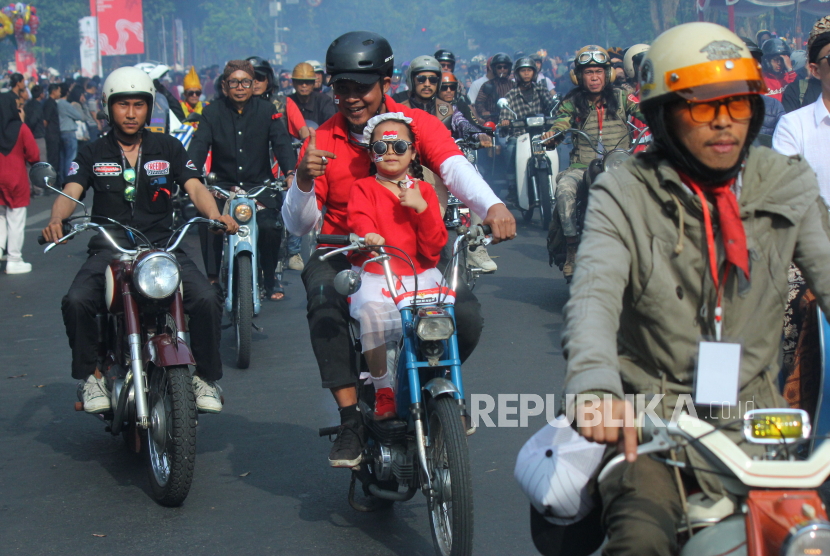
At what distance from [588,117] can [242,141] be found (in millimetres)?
3229

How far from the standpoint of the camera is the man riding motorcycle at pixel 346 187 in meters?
4.13

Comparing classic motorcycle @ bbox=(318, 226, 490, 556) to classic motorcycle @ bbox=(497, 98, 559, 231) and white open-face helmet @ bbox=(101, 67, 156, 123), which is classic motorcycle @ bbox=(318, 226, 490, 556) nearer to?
white open-face helmet @ bbox=(101, 67, 156, 123)

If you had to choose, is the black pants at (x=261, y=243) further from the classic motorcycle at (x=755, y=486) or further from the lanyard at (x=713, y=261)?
the classic motorcycle at (x=755, y=486)

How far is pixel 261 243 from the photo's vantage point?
28.8 feet

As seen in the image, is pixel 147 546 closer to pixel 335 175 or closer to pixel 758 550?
pixel 335 175

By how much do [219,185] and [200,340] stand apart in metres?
3.82

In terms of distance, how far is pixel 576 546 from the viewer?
2.57m

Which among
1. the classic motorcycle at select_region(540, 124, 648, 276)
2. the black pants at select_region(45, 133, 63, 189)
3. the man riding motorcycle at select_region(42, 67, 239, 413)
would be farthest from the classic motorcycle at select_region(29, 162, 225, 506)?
the black pants at select_region(45, 133, 63, 189)

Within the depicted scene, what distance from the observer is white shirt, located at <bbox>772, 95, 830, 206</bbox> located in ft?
14.6

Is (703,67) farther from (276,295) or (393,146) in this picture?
(276,295)

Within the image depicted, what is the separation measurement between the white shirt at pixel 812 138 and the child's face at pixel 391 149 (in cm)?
167

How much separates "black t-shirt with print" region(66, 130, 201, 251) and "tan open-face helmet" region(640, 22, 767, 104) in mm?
3765

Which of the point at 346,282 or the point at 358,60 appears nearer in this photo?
the point at 346,282

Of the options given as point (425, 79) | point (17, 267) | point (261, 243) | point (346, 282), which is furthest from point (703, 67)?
point (17, 267)
